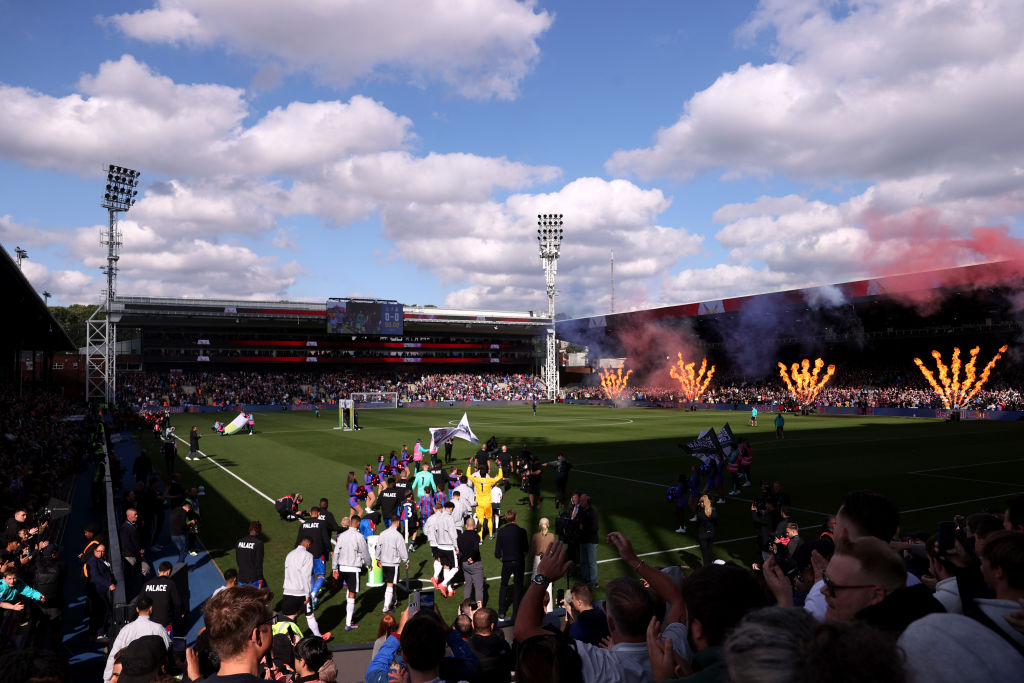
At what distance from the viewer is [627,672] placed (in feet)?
11.2

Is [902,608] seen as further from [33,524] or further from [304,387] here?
[304,387]

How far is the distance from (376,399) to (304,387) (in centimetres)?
844

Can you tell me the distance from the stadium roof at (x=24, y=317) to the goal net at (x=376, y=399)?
27.2 meters

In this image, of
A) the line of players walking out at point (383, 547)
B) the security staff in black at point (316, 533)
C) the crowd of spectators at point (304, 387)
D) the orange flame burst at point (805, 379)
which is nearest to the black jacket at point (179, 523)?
the line of players walking out at point (383, 547)

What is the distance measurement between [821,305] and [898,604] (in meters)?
56.8

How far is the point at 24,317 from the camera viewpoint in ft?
114

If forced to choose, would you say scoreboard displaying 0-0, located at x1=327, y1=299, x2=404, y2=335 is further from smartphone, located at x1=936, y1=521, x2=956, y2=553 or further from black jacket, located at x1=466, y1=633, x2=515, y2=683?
smartphone, located at x1=936, y1=521, x2=956, y2=553

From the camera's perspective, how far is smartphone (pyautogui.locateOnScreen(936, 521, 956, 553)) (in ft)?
13.2

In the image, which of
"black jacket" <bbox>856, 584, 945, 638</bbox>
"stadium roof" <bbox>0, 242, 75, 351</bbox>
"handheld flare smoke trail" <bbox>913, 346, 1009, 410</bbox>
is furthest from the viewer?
"handheld flare smoke trail" <bbox>913, 346, 1009, 410</bbox>

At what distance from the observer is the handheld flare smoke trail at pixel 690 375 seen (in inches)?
2813

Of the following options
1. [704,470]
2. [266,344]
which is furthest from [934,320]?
[266,344]

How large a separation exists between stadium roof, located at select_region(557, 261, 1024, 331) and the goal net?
29.4 meters

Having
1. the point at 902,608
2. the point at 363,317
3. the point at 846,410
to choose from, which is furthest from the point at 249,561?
the point at 363,317

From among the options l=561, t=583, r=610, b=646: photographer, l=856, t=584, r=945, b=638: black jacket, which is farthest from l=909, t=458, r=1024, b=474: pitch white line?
l=856, t=584, r=945, b=638: black jacket
